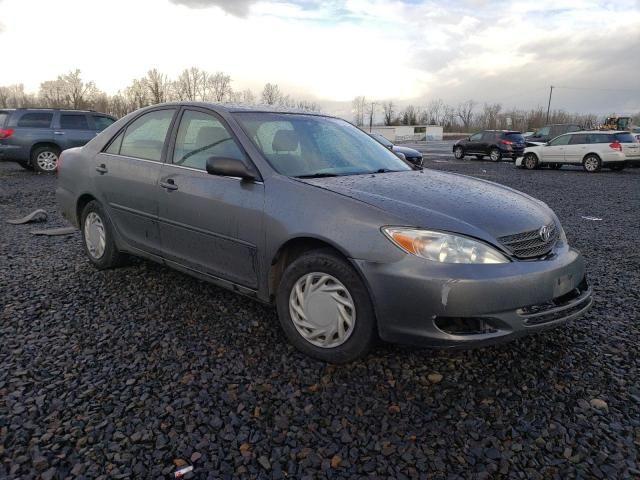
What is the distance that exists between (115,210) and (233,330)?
1.69 m

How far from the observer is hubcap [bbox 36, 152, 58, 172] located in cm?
1347

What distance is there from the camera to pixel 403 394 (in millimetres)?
2479

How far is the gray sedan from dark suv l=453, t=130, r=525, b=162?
20.6 metres

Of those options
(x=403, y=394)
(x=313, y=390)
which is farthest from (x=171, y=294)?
(x=403, y=394)

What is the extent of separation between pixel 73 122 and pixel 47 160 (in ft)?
4.39

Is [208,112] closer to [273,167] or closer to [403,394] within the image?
A: [273,167]

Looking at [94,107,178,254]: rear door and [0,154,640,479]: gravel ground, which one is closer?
[0,154,640,479]: gravel ground

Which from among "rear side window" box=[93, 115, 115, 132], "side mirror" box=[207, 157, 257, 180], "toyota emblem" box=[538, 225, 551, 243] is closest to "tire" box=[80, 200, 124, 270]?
"side mirror" box=[207, 157, 257, 180]

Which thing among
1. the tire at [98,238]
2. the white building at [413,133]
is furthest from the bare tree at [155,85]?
the tire at [98,238]

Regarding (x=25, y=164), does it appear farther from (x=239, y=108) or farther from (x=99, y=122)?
(x=239, y=108)

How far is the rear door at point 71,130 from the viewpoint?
13609 millimetres

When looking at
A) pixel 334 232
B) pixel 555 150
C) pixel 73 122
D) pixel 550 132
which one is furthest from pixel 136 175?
pixel 550 132

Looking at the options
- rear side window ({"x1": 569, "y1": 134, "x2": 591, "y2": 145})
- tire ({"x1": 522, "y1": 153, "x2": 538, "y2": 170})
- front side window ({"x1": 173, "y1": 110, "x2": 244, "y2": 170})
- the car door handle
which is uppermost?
rear side window ({"x1": 569, "y1": 134, "x2": 591, "y2": 145})

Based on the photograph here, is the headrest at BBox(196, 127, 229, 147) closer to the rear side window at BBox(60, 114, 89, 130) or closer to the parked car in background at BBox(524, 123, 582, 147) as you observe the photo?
the rear side window at BBox(60, 114, 89, 130)
